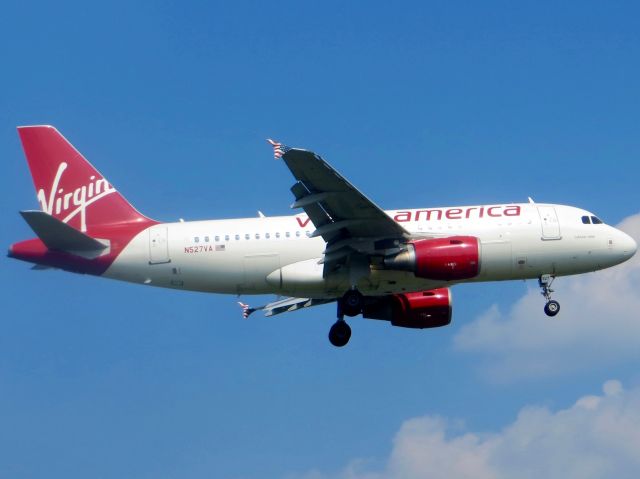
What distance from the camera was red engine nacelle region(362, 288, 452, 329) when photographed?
6016 centimetres

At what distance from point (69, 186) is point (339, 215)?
13581 millimetres

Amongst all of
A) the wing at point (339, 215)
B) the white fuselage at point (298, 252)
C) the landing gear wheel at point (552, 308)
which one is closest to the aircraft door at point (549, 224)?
the white fuselage at point (298, 252)

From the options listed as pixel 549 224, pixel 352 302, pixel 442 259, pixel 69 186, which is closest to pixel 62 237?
pixel 69 186

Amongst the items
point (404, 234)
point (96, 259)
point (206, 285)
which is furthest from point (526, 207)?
point (96, 259)

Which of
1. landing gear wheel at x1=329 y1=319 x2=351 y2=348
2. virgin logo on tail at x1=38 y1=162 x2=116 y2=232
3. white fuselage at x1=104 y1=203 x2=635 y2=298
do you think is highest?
virgin logo on tail at x1=38 y1=162 x2=116 y2=232

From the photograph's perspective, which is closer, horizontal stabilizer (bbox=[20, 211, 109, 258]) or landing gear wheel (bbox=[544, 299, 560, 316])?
horizontal stabilizer (bbox=[20, 211, 109, 258])

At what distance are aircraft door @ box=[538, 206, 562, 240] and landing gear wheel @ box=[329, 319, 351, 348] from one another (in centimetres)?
981

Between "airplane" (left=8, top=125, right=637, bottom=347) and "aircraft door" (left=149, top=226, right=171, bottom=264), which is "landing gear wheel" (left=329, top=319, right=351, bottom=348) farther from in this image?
"aircraft door" (left=149, top=226, right=171, bottom=264)

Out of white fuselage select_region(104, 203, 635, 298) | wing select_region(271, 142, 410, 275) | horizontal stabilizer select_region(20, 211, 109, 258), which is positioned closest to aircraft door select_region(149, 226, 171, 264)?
white fuselage select_region(104, 203, 635, 298)

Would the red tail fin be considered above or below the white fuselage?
above

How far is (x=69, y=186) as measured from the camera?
2336 inches

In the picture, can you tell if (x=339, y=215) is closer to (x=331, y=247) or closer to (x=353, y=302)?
(x=331, y=247)

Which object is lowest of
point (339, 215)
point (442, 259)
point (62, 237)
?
point (442, 259)

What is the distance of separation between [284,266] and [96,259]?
8178 millimetres
